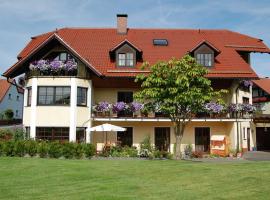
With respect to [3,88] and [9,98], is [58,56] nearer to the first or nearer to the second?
[3,88]

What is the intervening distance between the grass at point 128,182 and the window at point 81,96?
10.6m

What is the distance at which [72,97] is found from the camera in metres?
27.3

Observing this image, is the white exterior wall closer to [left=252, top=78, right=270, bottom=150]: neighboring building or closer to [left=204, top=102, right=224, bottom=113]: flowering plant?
[left=204, top=102, right=224, bottom=113]: flowering plant

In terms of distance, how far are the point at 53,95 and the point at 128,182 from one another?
15753 mm

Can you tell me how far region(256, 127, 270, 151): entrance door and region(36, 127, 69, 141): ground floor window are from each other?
2271cm

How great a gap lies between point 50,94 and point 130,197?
18.2m

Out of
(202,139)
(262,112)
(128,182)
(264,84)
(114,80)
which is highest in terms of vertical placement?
(264,84)

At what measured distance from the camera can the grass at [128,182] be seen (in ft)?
35.6

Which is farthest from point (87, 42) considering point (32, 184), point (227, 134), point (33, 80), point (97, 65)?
point (32, 184)

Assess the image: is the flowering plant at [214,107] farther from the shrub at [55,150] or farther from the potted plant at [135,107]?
the shrub at [55,150]

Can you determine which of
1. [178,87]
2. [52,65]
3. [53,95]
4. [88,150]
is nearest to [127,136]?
[53,95]

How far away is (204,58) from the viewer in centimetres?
3012

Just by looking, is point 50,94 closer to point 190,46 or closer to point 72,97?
point 72,97

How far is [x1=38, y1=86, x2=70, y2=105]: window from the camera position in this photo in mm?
27375
